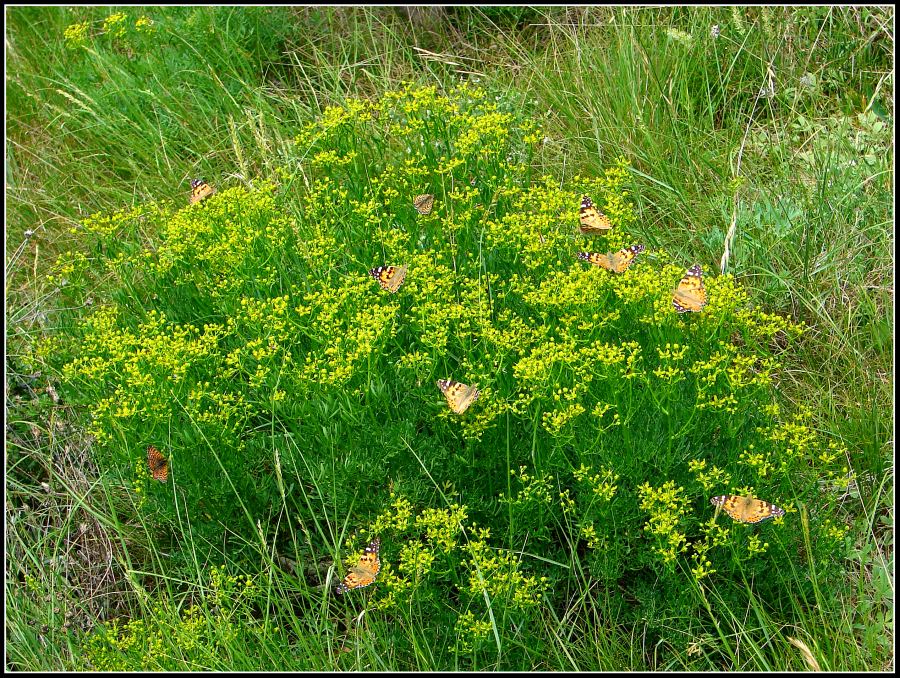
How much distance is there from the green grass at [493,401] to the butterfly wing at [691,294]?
7cm

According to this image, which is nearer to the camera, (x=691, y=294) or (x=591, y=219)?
(x=691, y=294)

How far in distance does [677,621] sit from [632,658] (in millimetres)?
225

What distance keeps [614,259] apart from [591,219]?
0.25 meters

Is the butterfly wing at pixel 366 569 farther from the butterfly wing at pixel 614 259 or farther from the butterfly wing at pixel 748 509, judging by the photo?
the butterfly wing at pixel 614 259

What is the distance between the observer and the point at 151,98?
5.62 metres

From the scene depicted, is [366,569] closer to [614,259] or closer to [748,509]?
[748,509]

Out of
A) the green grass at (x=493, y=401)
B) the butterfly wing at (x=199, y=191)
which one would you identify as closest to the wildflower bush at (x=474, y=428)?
the green grass at (x=493, y=401)

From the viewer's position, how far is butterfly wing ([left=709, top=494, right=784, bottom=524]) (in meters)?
2.99

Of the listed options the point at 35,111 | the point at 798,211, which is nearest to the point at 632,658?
the point at 798,211

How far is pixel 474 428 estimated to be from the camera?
3.29 meters

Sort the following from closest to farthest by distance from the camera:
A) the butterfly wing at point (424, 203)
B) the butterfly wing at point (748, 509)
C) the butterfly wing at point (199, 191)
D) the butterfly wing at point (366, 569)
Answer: the butterfly wing at point (748, 509), the butterfly wing at point (366, 569), the butterfly wing at point (424, 203), the butterfly wing at point (199, 191)

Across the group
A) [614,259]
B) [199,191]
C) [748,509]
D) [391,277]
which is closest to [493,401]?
[391,277]

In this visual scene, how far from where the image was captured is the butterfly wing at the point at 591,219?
12.4 feet

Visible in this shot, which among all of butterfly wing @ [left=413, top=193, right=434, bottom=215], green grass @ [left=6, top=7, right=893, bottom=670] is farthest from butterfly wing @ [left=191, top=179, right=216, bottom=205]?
butterfly wing @ [left=413, top=193, right=434, bottom=215]
